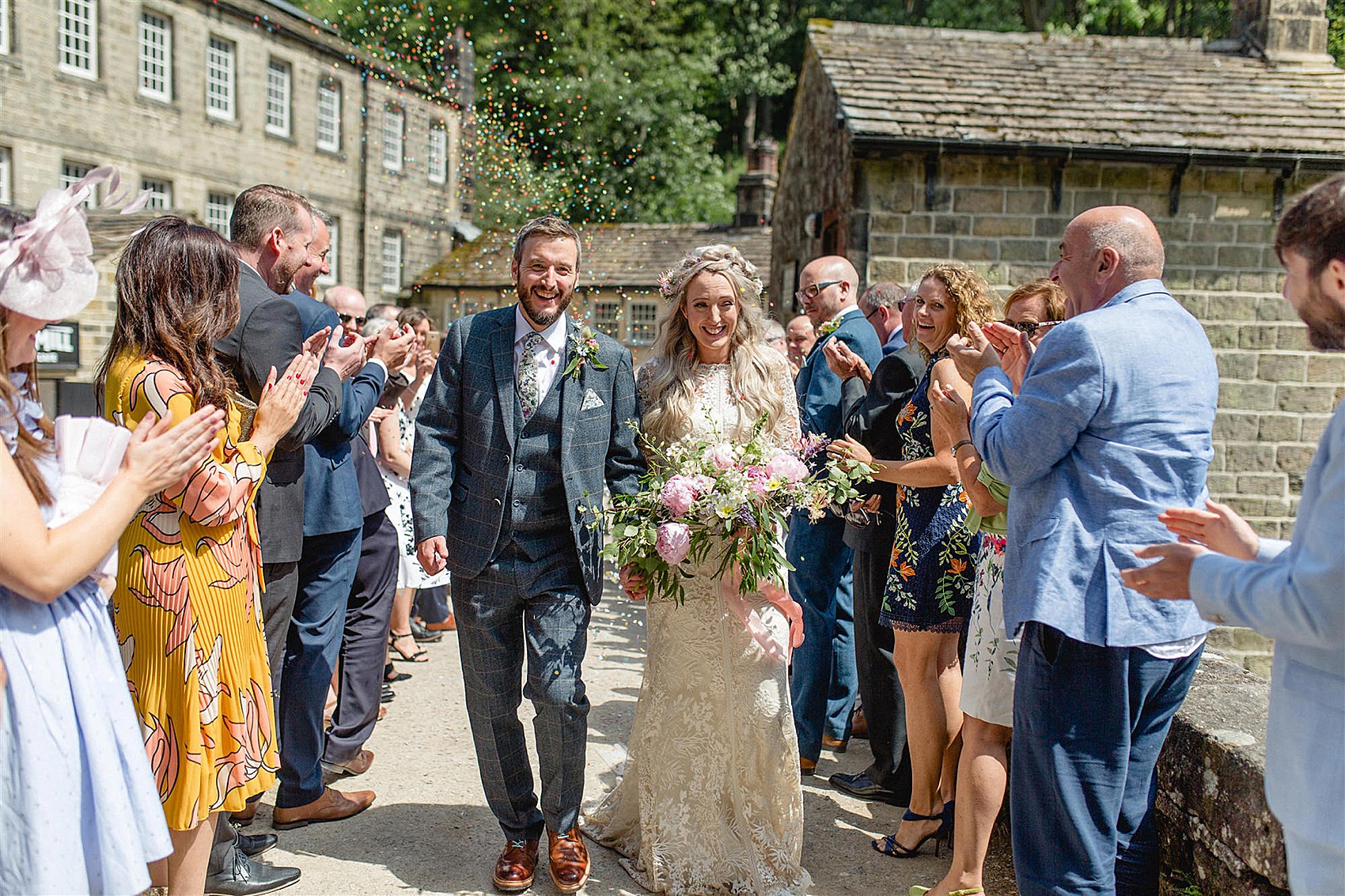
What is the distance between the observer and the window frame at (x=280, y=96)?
77.9 feet

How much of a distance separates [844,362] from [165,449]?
3.20 metres

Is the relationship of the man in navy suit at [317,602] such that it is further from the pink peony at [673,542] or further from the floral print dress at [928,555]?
the floral print dress at [928,555]

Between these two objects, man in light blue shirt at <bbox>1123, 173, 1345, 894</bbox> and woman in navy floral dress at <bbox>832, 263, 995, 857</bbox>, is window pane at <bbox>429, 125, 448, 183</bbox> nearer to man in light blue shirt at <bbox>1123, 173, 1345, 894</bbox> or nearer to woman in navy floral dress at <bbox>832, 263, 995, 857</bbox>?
woman in navy floral dress at <bbox>832, 263, 995, 857</bbox>

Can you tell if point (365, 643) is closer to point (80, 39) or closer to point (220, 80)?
point (80, 39)

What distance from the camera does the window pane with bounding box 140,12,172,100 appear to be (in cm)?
2103

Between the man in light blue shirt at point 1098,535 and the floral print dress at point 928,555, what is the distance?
45.0 inches

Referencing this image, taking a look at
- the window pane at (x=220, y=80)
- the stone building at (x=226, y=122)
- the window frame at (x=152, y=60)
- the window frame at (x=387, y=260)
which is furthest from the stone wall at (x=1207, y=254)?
the window frame at (x=387, y=260)

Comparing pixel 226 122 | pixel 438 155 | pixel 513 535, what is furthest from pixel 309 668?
pixel 438 155

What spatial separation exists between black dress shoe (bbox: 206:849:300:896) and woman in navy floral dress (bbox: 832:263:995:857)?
7.51 feet

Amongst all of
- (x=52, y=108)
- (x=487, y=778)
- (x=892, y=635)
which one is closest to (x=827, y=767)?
(x=892, y=635)

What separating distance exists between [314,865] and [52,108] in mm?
20418

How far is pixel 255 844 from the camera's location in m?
3.85

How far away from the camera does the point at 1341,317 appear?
192 cm

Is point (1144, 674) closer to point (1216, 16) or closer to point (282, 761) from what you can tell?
point (282, 761)
